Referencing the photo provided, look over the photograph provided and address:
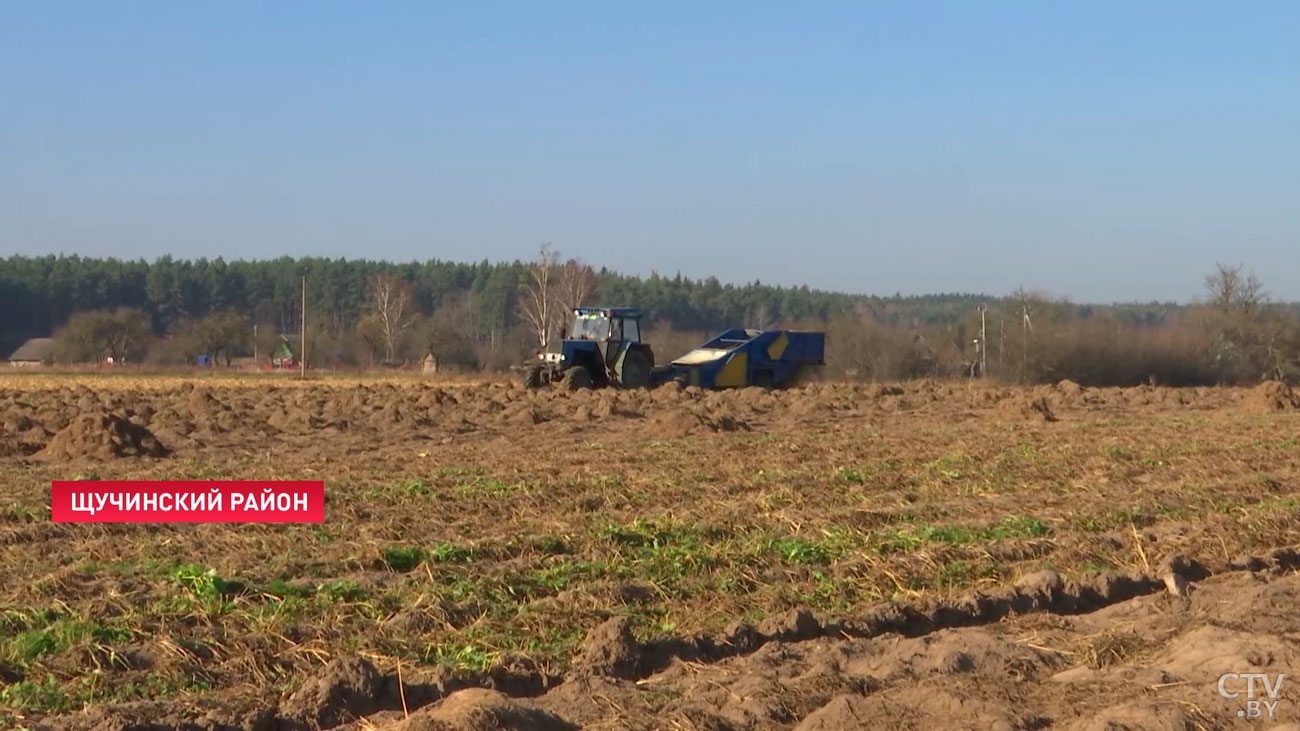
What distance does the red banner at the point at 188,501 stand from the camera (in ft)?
35.2

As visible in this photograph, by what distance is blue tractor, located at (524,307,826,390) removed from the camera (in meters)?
30.0

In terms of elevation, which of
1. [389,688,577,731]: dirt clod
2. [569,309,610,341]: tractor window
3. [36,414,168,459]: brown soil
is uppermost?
[569,309,610,341]: tractor window

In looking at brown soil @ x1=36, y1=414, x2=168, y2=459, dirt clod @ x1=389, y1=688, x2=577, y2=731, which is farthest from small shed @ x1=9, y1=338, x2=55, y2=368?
dirt clod @ x1=389, y1=688, x2=577, y2=731

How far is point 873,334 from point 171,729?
4925cm

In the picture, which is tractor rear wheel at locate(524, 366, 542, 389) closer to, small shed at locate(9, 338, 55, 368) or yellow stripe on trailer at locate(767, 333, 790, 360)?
yellow stripe on trailer at locate(767, 333, 790, 360)

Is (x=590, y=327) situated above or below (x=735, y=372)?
above

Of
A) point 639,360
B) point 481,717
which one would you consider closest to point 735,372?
point 639,360

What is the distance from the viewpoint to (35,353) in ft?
271

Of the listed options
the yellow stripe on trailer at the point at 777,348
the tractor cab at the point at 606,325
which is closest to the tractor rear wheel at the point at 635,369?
the tractor cab at the point at 606,325

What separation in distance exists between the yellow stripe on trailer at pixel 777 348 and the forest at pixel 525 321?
5336 millimetres

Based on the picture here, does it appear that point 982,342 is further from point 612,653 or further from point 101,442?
point 612,653

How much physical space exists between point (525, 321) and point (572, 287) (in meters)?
14.8

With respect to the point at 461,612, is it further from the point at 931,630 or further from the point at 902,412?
the point at 902,412

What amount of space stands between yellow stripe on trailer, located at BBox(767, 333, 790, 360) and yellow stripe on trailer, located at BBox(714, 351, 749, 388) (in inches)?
35.8
